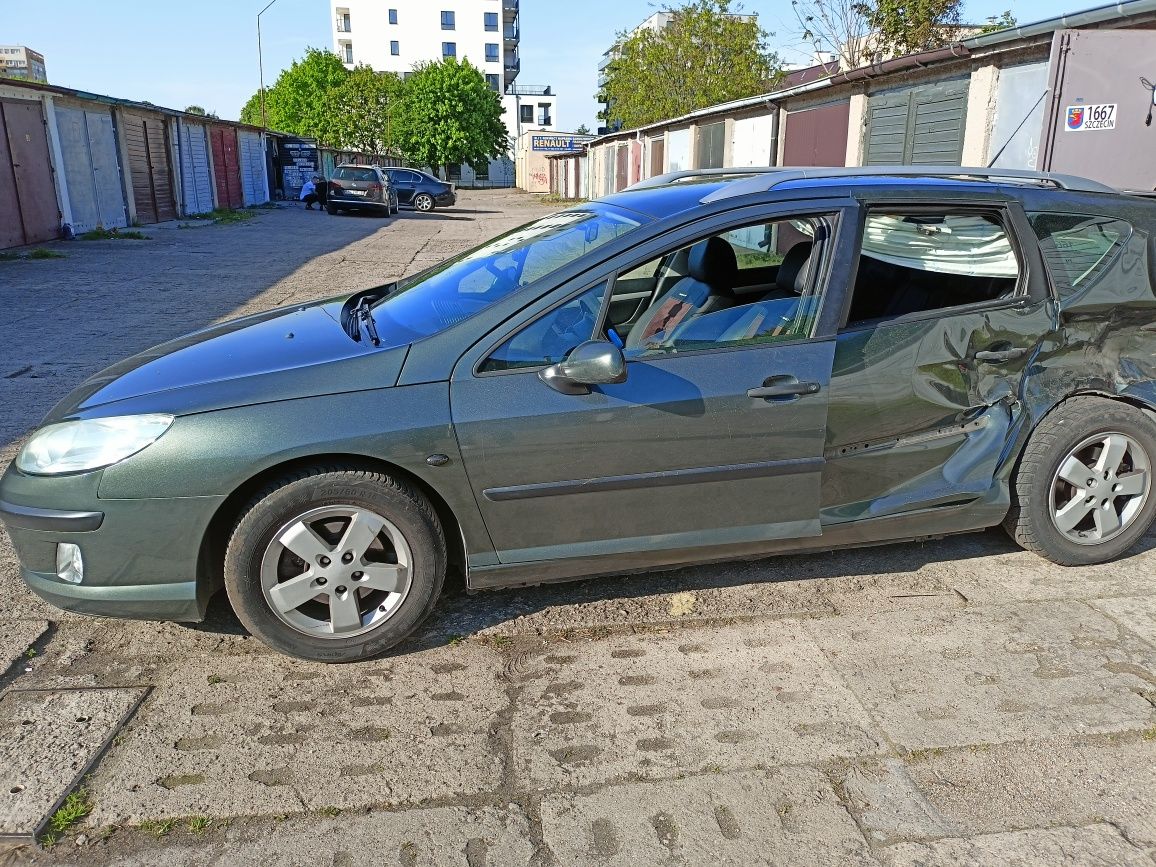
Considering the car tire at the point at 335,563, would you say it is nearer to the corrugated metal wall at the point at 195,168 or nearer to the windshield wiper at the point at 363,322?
the windshield wiper at the point at 363,322

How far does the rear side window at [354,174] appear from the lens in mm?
29703

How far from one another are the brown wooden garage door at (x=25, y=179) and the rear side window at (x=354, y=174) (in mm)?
12349

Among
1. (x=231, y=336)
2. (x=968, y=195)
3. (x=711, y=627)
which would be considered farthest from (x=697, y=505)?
(x=231, y=336)

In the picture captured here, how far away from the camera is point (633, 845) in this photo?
2.36 metres

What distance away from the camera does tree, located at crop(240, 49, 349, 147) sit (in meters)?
71.0

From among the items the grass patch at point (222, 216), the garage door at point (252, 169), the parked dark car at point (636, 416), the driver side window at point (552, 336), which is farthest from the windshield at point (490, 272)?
the garage door at point (252, 169)

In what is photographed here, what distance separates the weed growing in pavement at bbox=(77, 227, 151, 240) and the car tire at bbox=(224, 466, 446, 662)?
19.1 m

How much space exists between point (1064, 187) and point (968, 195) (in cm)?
53

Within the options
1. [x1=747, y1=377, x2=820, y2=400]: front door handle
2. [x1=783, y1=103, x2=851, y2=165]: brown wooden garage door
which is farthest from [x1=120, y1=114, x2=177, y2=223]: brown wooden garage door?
[x1=747, y1=377, x2=820, y2=400]: front door handle

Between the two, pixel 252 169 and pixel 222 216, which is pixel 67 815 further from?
pixel 252 169

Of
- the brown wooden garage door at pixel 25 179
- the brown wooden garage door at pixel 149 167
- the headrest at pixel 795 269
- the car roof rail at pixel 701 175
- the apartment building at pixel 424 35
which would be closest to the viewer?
the headrest at pixel 795 269

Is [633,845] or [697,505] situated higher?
[697,505]

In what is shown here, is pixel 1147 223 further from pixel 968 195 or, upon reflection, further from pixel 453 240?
pixel 453 240

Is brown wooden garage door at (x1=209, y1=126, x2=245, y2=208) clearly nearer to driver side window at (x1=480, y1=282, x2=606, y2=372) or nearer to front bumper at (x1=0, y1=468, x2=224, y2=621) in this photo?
front bumper at (x1=0, y1=468, x2=224, y2=621)
